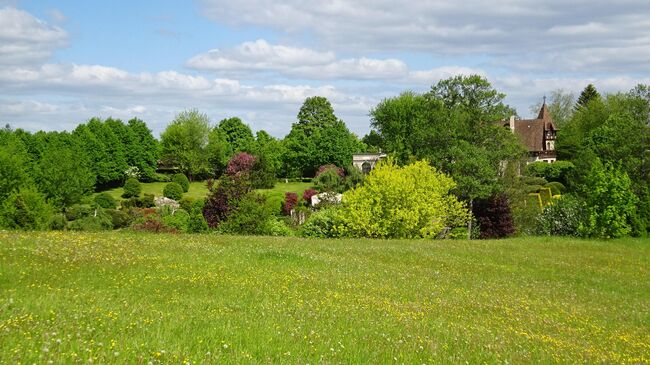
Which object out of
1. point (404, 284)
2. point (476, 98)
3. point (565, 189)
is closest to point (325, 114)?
point (565, 189)

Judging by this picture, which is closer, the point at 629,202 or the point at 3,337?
the point at 3,337

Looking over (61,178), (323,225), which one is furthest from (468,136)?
(61,178)

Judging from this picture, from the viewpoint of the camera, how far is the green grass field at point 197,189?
82.4 meters

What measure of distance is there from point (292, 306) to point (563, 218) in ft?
125

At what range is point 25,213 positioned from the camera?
38.0 m

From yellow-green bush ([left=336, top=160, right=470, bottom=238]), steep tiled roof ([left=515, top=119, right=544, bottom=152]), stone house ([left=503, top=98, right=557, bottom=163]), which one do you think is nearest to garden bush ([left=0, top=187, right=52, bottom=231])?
yellow-green bush ([left=336, top=160, right=470, bottom=238])

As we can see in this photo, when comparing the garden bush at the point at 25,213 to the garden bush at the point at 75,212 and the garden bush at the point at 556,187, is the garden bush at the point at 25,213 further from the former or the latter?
the garden bush at the point at 556,187

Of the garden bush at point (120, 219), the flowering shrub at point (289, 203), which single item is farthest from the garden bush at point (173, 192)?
the garden bush at point (120, 219)

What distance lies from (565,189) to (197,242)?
197ft

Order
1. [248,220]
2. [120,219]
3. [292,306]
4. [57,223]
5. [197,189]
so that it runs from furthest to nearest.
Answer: [197,189] → [120,219] → [57,223] → [248,220] → [292,306]

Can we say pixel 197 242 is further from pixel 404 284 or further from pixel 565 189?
pixel 565 189

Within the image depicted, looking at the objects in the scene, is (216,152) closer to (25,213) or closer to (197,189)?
(197,189)

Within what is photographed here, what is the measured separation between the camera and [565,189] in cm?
7212

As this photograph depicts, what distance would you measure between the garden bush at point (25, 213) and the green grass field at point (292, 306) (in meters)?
18.1
